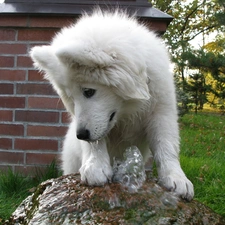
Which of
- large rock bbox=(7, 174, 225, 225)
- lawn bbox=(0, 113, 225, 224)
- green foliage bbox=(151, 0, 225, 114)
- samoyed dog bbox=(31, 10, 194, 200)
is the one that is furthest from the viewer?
green foliage bbox=(151, 0, 225, 114)

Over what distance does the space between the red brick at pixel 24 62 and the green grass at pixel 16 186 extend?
3.20ft

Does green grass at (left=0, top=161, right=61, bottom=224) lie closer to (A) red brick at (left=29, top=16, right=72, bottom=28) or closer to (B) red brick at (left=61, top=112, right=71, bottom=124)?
(B) red brick at (left=61, top=112, right=71, bottom=124)

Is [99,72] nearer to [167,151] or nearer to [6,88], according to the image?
[167,151]

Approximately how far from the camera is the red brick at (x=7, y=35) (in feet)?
12.7

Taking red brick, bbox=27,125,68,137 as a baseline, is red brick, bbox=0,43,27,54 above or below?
above

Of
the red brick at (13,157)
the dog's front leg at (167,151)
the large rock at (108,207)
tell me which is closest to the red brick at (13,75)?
the red brick at (13,157)

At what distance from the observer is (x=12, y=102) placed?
393 cm

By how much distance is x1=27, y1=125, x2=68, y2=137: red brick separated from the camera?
390cm

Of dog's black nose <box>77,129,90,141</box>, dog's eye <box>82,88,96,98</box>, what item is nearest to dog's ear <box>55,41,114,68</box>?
dog's eye <box>82,88,96,98</box>

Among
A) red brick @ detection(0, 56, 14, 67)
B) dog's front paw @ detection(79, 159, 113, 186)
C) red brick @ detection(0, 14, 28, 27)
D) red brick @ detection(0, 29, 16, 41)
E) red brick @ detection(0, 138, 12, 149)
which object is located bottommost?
red brick @ detection(0, 138, 12, 149)

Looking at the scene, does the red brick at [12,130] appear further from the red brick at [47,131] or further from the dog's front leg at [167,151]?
the dog's front leg at [167,151]

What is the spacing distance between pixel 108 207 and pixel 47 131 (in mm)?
2150

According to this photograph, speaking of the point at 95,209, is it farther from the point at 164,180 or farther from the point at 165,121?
the point at 165,121

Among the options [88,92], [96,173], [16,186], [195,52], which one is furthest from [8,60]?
[195,52]
